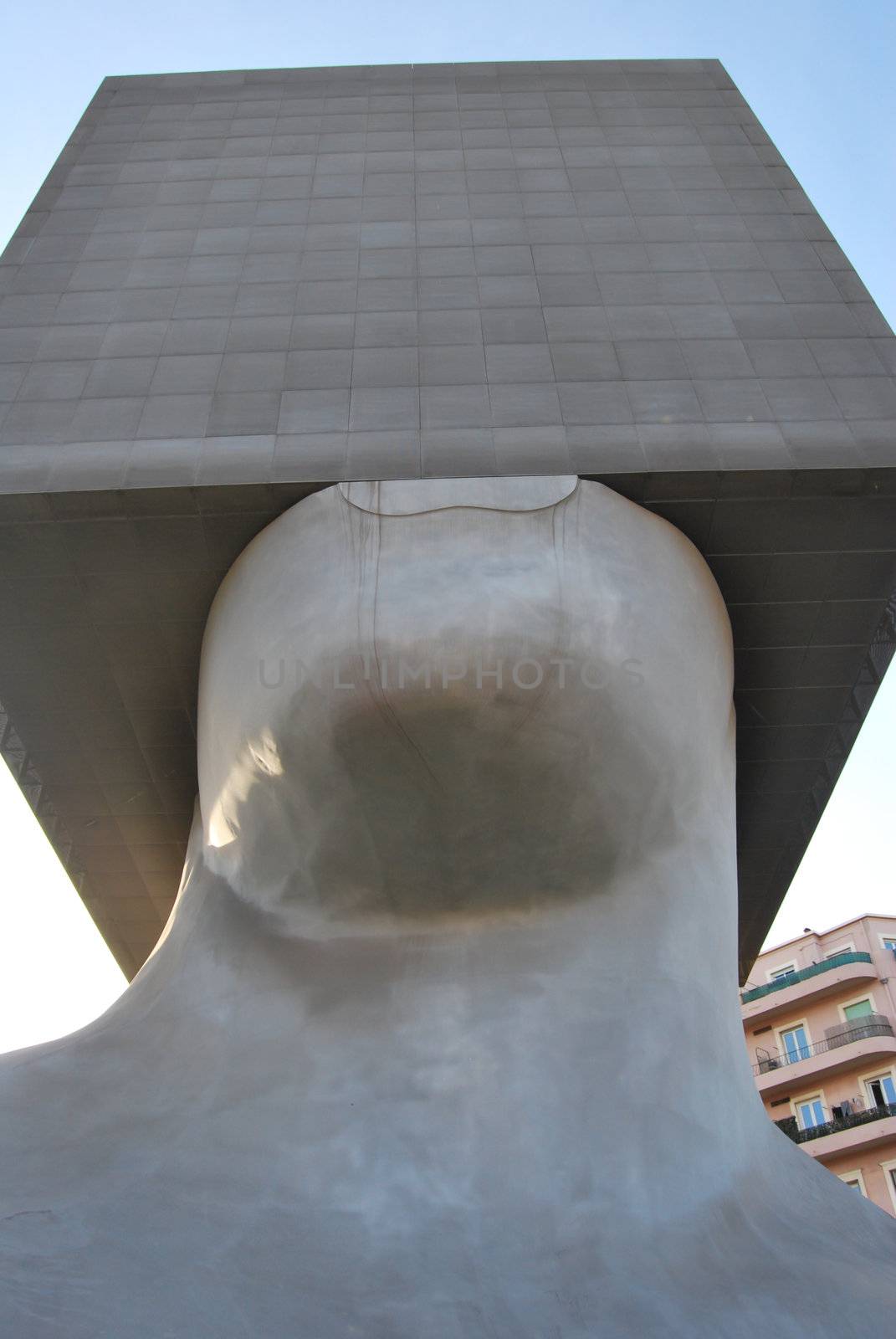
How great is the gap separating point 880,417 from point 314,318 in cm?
572

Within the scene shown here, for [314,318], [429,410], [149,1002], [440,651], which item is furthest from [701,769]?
[314,318]

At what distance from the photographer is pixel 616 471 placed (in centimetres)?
Answer: 1009

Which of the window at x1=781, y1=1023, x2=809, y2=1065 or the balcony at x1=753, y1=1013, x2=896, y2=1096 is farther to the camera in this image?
the window at x1=781, y1=1023, x2=809, y2=1065

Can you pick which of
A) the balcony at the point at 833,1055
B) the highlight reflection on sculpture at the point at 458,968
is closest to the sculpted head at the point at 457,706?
the highlight reflection on sculpture at the point at 458,968

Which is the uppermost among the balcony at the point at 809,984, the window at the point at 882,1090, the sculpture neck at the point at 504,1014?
the balcony at the point at 809,984

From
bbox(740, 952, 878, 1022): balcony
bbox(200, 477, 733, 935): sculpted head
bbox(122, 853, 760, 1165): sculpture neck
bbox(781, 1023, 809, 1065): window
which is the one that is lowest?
bbox(122, 853, 760, 1165): sculpture neck

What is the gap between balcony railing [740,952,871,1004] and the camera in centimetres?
3225

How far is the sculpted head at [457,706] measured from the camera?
9.25 meters

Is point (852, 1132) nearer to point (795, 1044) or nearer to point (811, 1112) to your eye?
point (811, 1112)

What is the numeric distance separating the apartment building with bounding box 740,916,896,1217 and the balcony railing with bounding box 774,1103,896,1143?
23 millimetres

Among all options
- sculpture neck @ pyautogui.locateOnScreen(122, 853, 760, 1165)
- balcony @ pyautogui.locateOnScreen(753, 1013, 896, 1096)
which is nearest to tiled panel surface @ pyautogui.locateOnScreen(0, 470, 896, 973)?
sculpture neck @ pyautogui.locateOnScreen(122, 853, 760, 1165)

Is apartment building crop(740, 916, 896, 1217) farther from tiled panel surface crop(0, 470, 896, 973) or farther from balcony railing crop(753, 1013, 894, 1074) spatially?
tiled panel surface crop(0, 470, 896, 973)

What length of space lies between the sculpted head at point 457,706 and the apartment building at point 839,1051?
21341mm

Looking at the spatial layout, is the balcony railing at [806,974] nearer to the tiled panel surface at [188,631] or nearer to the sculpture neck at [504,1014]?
the tiled panel surface at [188,631]
